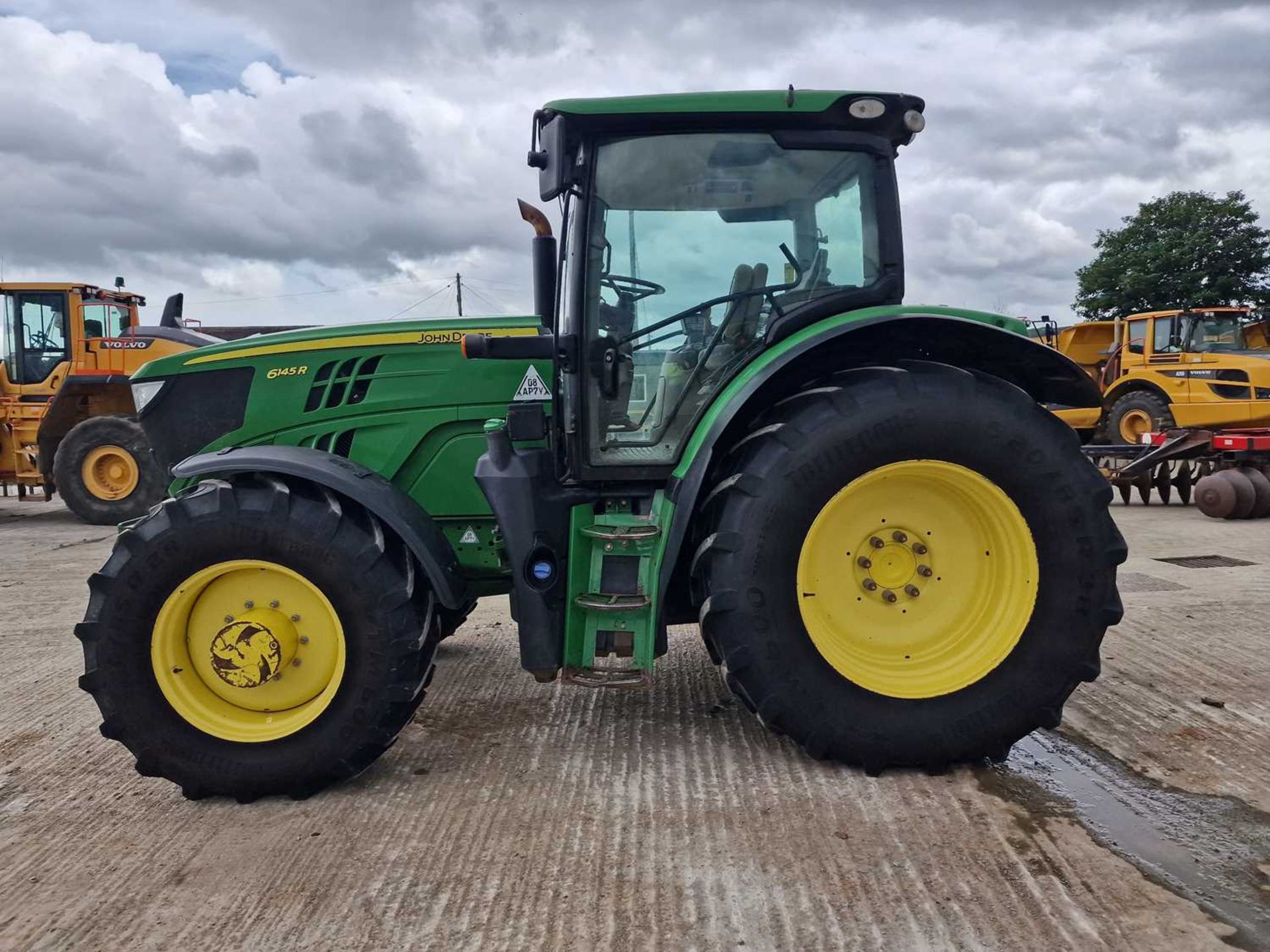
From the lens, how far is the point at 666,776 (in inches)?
117

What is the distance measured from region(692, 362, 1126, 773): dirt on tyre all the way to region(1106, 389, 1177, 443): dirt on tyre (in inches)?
407

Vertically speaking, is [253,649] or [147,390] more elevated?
[147,390]

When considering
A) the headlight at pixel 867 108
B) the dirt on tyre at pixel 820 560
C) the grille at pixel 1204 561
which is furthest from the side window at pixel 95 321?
the grille at pixel 1204 561

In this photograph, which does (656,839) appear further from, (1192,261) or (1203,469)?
(1192,261)

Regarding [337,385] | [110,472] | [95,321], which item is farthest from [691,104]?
[95,321]

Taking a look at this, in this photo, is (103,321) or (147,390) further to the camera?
(103,321)

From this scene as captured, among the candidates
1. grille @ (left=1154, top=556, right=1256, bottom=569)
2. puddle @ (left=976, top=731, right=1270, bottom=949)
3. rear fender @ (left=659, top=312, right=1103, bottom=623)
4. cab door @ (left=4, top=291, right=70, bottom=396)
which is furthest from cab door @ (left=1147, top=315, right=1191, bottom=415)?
cab door @ (left=4, top=291, right=70, bottom=396)

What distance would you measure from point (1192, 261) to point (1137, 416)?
2078 cm

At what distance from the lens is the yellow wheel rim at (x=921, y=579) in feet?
9.67

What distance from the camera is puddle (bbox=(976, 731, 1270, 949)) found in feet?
7.34

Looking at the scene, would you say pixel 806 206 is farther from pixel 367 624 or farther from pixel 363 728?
pixel 363 728

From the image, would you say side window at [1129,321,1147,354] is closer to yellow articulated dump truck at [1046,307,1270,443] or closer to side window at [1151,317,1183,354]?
yellow articulated dump truck at [1046,307,1270,443]

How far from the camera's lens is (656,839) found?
2564 mm

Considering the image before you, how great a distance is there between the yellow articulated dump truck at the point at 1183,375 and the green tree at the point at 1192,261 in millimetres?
17546
